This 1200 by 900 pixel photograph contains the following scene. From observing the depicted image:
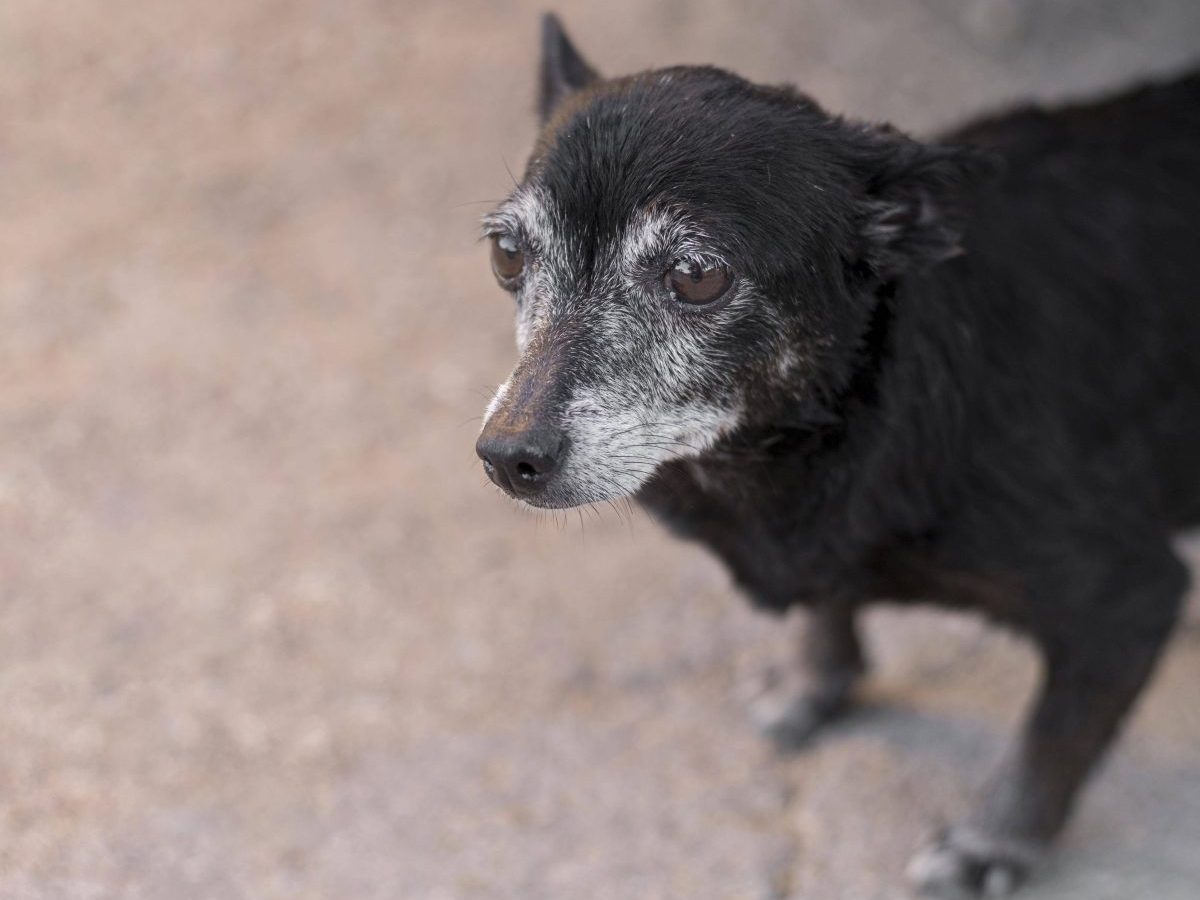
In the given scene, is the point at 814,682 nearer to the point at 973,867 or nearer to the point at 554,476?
the point at 973,867

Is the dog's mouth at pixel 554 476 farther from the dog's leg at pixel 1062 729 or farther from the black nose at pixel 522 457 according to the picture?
the dog's leg at pixel 1062 729

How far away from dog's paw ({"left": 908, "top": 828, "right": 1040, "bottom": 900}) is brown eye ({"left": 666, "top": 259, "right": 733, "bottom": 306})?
166 cm

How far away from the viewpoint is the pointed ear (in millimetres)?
A: 3357

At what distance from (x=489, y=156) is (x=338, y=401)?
1.74 metres

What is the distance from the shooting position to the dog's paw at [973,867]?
347cm

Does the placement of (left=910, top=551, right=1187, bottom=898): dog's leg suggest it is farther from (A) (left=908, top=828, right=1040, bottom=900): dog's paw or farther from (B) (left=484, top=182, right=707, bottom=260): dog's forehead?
(B) (left=484, top=182, right=707, bottom=260): dog's forehead

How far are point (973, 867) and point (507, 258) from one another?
6.52 ft

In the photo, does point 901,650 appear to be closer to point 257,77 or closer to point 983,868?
point 983,868

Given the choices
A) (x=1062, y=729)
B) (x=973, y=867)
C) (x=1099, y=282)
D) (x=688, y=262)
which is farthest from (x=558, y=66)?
(x=973, y=867)

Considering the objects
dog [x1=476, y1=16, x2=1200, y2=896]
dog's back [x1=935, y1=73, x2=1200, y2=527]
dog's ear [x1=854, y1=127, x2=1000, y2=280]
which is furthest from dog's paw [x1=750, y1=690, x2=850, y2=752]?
dog's ear [x1=854, y1=127, x2=1000, y2=280]

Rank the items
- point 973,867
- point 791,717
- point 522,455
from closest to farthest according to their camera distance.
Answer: point 522,455
point 973,867
point 791,717

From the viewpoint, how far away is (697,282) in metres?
2.82

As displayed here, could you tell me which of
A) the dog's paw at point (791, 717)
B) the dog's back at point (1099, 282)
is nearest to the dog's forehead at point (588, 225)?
the dog's back at point (1099, 282)

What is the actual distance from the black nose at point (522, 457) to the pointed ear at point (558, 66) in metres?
1.04
